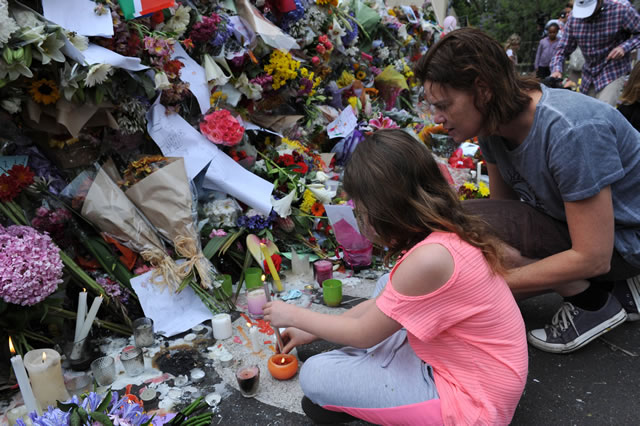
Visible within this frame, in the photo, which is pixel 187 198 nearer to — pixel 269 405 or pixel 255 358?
pixel 255 358

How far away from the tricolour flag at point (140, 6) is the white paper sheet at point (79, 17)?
0.46 feet

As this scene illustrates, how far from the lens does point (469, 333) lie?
128 cm

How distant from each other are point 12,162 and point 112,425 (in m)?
1.64

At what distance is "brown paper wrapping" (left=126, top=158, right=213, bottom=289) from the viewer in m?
2.29

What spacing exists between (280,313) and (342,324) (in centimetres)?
24

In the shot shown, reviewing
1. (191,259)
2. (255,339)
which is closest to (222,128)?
(191,259)

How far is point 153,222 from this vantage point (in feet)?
7.65

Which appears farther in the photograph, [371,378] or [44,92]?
[44,92]

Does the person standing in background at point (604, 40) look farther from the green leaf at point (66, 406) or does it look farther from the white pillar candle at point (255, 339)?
the green leaf at point (66, 406)

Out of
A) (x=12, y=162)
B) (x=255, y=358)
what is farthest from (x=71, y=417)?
(x=12, y=162)

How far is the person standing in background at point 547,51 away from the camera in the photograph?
27.2 feet

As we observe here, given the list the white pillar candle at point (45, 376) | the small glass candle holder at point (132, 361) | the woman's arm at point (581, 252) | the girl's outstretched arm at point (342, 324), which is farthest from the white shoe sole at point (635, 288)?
the white pillar candle at point (45, 376)

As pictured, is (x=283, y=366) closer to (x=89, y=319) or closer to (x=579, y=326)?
(x=89, y=319)

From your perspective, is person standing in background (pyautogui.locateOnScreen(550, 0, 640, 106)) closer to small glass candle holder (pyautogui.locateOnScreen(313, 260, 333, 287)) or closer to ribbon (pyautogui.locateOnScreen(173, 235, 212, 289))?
small glass candle holder (pyautogui.locateOnScreen(313, 260, 333, 287))
